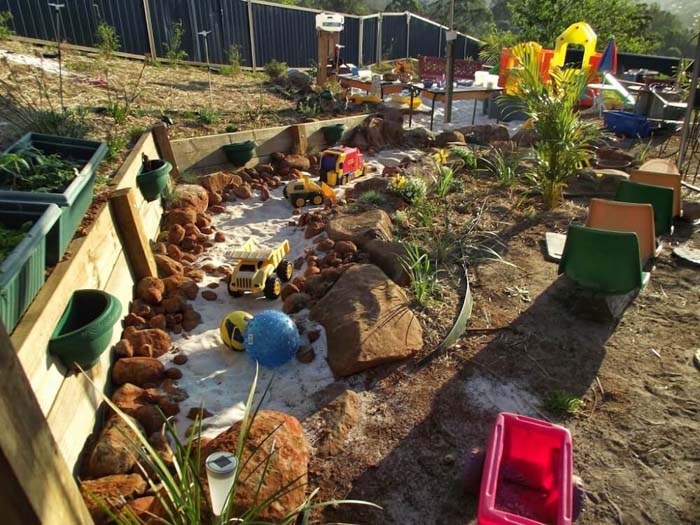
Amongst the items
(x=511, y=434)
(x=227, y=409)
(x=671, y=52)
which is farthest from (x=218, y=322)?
(x=671, y=52)

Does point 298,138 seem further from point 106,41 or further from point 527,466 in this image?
point 527,466

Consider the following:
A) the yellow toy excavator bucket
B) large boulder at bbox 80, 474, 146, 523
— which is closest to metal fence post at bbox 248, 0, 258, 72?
the yellow toy excavator bucket

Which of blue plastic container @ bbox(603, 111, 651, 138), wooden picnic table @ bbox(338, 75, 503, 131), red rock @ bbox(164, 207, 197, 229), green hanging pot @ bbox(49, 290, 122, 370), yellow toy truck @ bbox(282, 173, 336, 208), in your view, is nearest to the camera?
green hanging pot @ bbox(49, 290, 122, 370)

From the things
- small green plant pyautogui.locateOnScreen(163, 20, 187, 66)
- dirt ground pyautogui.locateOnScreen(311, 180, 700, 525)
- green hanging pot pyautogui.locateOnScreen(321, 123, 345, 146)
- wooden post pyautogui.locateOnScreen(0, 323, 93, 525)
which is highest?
small green plant pyautogui.locateOnScreen(163, 20, 187, 66)

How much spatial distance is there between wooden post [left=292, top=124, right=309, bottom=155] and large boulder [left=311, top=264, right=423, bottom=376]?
3.87 meters

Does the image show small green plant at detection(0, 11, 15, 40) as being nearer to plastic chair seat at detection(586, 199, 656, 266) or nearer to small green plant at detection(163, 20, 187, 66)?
small green plant at detection(163, 20, 187, 66)

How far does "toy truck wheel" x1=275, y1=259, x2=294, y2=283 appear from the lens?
13.8ft

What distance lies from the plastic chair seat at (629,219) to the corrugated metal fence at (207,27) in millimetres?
8637

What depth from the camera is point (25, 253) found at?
2.29 metres

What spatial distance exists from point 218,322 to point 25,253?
163 centimetres

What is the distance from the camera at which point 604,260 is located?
335 centimetres

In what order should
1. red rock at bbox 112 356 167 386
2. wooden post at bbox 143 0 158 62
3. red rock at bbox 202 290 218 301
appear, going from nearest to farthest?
red rock at bbox 112 356 167 386 < red rock at bbox 202 290 218 301 < wooden post at bbox 143 0 158 62

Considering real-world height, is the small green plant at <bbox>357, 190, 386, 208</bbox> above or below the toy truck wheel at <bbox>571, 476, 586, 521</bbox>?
above

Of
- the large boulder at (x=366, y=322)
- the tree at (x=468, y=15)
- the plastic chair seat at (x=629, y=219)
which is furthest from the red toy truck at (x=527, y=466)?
the tree at (x=468, y=15)
